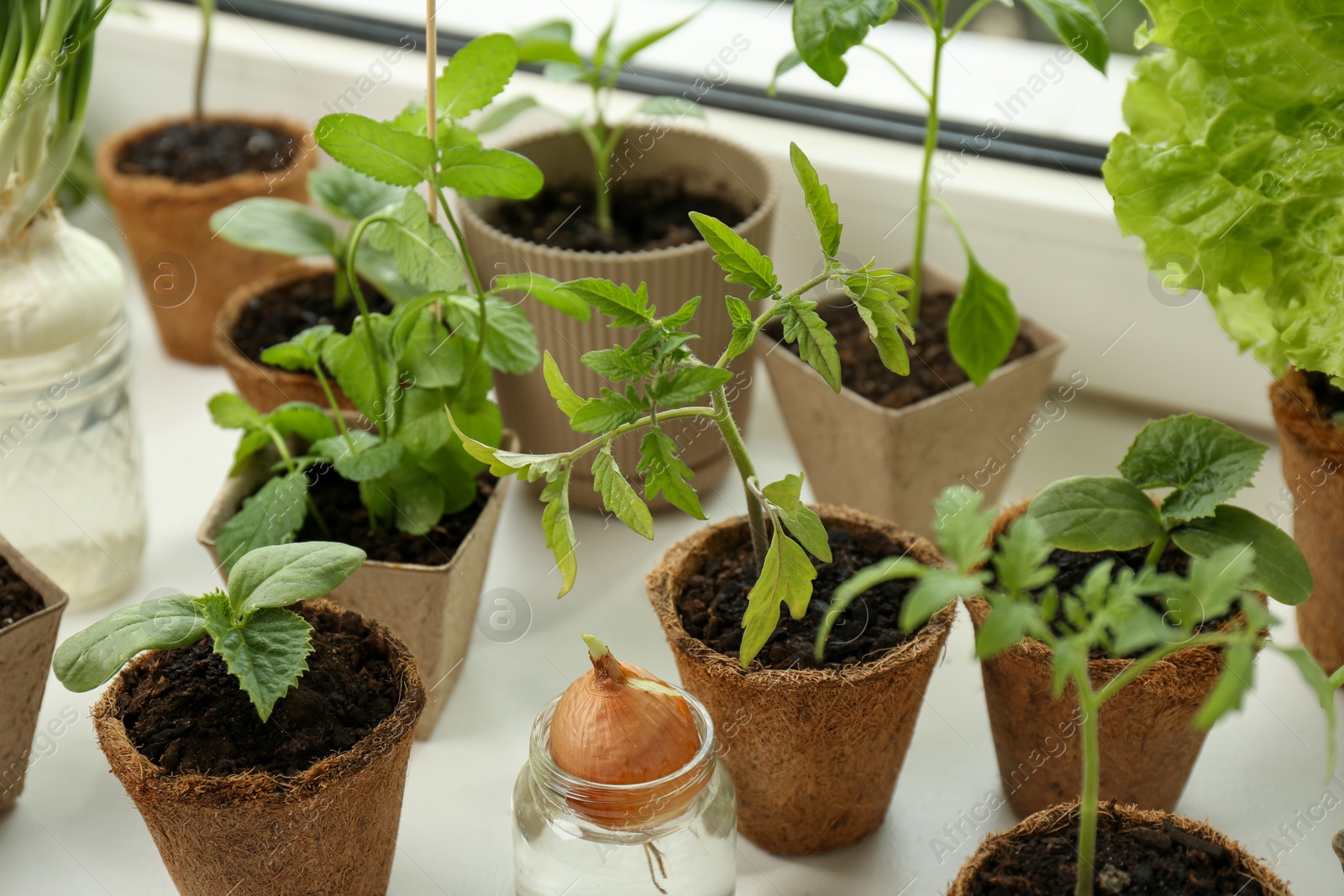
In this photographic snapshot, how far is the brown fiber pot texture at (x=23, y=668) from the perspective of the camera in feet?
2.62

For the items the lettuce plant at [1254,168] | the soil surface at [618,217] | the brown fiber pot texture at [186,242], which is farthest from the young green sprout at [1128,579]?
the brown fiber pot texture at [186,242]

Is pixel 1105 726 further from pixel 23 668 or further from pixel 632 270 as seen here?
pixel 23 668

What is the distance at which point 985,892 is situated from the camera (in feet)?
2.16

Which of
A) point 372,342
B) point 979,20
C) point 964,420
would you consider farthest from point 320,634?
point 979,20

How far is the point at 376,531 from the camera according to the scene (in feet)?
3.07

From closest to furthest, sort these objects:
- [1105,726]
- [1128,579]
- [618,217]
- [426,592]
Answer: [1128,579], [1105,726], [426,592], [618,217]

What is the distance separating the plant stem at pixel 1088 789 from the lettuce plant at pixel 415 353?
433 millimetres

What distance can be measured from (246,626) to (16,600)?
0.73ft

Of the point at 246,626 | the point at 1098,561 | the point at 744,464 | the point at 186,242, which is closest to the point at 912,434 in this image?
the point at 1098,561

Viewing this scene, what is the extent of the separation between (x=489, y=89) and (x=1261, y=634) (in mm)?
580

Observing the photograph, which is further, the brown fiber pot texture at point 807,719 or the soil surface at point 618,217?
the soil surface at point 618,217

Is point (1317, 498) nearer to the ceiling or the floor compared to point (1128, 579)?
nearer to the floor

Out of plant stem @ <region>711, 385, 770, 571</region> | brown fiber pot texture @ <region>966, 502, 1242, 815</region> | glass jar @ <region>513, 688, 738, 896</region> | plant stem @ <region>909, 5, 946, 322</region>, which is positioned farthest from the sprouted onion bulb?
plant stem @ <region>909, 5, 946, 322</region>

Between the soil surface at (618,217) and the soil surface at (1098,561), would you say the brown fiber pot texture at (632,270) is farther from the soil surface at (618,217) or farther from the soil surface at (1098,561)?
the soil surface at (1098,561)
